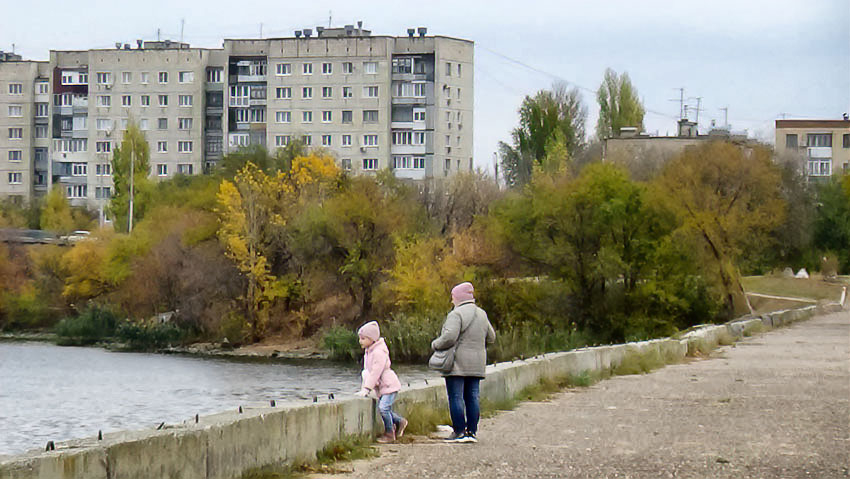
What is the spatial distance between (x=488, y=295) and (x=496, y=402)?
5049 cm

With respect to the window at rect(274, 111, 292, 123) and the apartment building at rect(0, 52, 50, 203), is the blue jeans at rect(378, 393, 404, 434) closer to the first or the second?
the window at rect(274, 111, 292, 123)

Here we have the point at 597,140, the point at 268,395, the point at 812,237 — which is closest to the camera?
the point at 268,395

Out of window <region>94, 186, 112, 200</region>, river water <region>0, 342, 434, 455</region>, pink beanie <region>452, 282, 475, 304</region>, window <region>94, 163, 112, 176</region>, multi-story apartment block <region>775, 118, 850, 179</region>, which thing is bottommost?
river water <region>0, 342, 434, 455</region>

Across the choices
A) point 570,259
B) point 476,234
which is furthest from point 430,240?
point 570,259

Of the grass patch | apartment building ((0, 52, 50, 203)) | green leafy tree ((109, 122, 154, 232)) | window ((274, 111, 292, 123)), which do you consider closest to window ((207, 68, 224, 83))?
window ((274, 111, 292, 123))

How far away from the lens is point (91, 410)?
44.8 metres

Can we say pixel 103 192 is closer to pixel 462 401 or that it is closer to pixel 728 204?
pixel 728 204

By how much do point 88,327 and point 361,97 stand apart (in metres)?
39.6

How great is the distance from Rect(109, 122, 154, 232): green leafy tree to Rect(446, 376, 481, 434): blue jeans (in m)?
96.0

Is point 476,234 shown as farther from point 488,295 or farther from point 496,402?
point 496,402

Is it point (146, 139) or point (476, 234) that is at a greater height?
point (146, 139)

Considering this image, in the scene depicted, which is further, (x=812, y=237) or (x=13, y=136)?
(x=13, y=136)

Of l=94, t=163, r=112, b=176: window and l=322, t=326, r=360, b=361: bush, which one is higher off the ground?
l=94, t=163, r=112, b=176: window

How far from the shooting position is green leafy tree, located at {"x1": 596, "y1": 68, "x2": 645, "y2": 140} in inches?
4284
